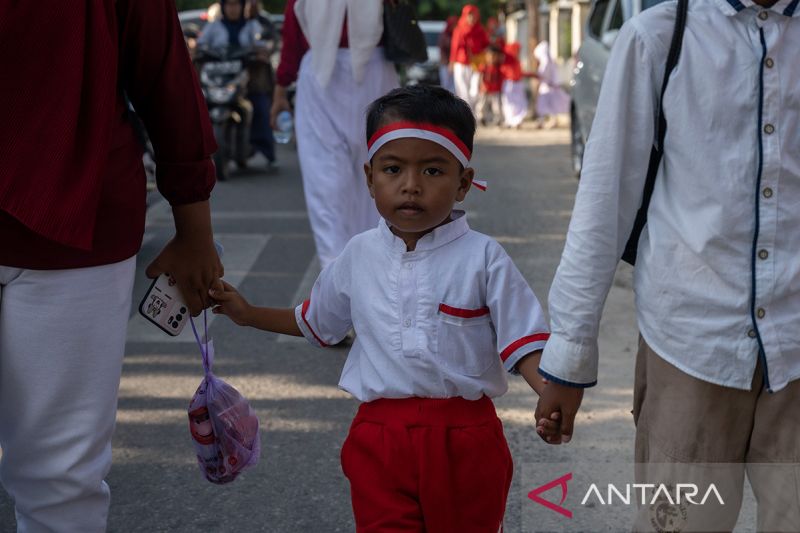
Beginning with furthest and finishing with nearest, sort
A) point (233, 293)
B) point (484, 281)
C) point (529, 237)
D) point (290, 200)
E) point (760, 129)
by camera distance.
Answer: point (290, 200), point (529, 237), point (233, 293), point (484, 281), point (760, 129)

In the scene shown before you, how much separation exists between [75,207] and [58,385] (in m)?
0.38

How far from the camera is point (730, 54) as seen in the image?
244 centimetres

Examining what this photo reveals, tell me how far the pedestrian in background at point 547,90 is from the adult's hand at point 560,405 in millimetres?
19455

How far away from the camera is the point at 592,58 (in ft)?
36.7

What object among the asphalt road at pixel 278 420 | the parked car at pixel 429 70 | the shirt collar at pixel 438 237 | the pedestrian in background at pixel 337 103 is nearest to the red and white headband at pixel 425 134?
the shirt collar at pixel 438 237

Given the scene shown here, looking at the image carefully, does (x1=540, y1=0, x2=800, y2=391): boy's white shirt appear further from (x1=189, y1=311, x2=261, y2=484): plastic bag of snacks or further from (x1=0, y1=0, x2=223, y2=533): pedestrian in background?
(x1=189, y1=311, x2=261, y2=484): plastic bag of snacks

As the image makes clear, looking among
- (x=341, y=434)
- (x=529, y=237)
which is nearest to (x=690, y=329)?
(x=341, y=434)

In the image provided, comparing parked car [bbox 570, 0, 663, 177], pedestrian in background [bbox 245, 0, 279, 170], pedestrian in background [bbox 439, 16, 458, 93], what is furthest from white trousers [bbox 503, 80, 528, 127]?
parked car [bbox 570, 0, 663, 177]

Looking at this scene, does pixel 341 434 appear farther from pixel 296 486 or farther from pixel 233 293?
pixel 233 293

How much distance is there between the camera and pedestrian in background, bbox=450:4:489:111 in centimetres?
2120

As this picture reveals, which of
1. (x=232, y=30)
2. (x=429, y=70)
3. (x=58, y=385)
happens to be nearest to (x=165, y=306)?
(x=58, y=385)

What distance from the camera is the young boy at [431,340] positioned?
286 centimetres

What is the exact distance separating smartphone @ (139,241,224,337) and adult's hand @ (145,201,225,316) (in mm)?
16

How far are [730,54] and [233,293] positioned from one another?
138cm
